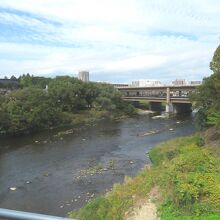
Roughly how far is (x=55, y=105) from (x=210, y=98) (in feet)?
113

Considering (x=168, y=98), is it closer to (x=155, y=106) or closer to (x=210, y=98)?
(x=155, y=106)

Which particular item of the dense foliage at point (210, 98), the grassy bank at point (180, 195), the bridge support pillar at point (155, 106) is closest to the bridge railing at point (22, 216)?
the grassy bank at point (180, 195)

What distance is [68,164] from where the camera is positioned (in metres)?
31.0

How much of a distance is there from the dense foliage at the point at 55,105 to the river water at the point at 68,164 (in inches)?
134

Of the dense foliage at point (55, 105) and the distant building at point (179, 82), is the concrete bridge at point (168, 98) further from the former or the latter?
the dense foliage at point (55, 105)

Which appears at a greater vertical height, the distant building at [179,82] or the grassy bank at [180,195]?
the distant building at [179,82]

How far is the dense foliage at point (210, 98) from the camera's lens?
102 feet

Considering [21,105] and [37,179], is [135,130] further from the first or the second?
[37,179]

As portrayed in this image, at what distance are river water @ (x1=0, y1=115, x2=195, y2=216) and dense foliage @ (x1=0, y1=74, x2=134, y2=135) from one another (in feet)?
11.2

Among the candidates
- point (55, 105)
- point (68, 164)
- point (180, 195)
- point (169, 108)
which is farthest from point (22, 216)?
point (169, 108)

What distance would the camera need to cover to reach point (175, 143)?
33.7 meters

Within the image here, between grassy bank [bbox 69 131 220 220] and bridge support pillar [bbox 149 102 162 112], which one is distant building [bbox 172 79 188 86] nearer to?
bridge support pillar [bbox 149 102 162 112]

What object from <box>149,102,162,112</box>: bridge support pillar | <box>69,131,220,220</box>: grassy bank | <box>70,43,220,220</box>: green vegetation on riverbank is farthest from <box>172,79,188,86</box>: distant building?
<box>70,43,220,220</box>: green vegetation on riverbank

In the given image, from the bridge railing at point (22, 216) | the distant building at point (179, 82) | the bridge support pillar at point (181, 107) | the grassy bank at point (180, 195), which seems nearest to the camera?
the bridge railing at point (22, 216)
